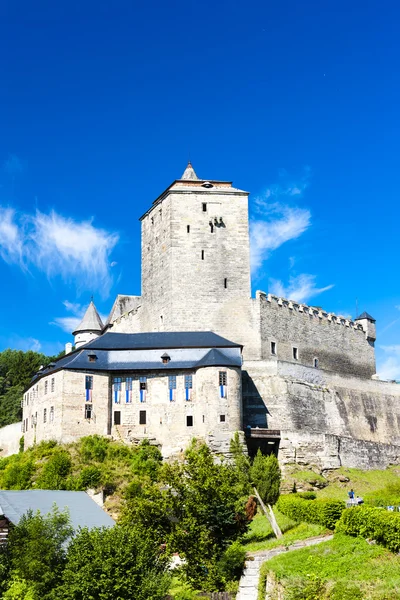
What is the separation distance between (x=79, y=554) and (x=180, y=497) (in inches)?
284

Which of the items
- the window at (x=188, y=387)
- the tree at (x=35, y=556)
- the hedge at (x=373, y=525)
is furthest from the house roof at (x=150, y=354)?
the tree at (x=35, y=556)

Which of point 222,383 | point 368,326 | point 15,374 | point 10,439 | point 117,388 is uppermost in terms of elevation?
point 368,326

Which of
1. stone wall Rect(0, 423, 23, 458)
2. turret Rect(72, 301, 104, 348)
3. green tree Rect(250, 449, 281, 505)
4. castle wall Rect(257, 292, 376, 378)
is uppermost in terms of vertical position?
turret Rect(72, 301, 104, 348)

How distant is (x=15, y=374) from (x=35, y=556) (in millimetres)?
61633

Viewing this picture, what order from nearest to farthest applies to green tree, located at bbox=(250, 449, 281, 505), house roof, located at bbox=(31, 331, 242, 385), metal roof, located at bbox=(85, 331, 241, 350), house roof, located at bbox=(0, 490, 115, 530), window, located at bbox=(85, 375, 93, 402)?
house roof, located at bbox=(0, 490, 115, 530), green tree, located at bbox=(250, 449, 281, 505), window, located at bbox=(85, 375, 93, 402), house roof, located at bbox=(31, 331, 242, 385), metal roof, located at bbox=(85, 331, 241, 350)

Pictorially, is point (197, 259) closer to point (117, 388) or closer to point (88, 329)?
point (117, 388)

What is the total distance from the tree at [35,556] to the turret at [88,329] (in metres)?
48.0

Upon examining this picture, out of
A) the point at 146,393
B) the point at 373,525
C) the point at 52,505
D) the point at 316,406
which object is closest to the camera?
the point at 373,525

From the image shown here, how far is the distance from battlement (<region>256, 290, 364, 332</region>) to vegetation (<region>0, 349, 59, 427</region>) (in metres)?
29.2

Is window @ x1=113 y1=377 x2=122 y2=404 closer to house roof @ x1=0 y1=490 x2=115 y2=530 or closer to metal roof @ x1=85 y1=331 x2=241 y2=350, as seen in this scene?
metal roof @ x1=85 y1=331 x2=241 y2=350

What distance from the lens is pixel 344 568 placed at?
997 inches

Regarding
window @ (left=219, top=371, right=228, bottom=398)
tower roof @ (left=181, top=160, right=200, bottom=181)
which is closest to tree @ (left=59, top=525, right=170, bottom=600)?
window @ (left=219, top=371, right=228, bottom=398)

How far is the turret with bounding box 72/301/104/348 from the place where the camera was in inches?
2995

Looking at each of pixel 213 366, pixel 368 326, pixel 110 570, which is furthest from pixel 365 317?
pixel 110 570
